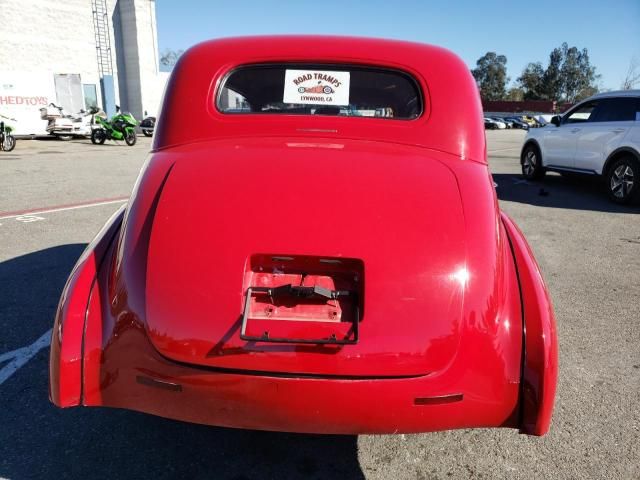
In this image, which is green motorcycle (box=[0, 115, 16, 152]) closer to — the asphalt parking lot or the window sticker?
the asphalt parking lot

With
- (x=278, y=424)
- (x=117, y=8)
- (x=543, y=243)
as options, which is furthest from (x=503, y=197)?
(x=117, y=8)

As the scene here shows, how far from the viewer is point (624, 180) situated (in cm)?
800

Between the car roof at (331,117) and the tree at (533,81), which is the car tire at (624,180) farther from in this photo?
the tree at (533,81)

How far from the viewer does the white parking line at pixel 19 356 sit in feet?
Answer: 9.20

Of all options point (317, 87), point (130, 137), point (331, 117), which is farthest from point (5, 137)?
point (331, 117)

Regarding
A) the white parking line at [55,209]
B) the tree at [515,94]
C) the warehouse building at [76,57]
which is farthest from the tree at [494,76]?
the white parking line at [55,209]

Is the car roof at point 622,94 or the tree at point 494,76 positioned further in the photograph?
the tree at point 494,76

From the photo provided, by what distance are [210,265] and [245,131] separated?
84 centimetres

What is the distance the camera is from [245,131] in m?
2.28

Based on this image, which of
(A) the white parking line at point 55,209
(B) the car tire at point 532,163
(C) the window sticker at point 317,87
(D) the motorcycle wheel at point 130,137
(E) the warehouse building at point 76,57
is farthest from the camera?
(E) the warehouse building at point 76,57

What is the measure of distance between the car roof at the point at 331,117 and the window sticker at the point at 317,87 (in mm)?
62

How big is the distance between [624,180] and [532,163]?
2779 mm

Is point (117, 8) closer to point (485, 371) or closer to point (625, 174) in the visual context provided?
point (625, 174)

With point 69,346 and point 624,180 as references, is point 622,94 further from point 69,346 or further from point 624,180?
point 69,346
